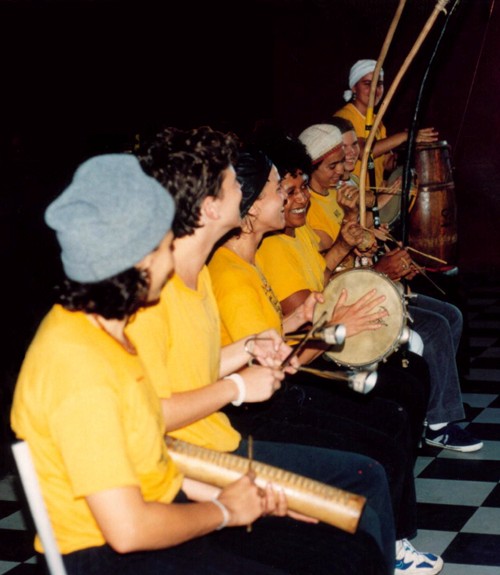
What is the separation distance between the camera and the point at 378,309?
2.99 metres

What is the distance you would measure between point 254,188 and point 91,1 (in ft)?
5.52

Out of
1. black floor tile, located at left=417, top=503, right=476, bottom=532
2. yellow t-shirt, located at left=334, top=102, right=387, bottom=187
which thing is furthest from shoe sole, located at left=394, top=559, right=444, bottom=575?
yellow t-shirt, located at left=334, top=102, right=387, bottom=187

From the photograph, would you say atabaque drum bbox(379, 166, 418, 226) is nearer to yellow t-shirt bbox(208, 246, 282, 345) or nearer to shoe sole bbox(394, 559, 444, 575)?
yellow t-shirt bbox(208, 246, 282, 345)

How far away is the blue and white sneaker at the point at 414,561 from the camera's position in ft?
9.86

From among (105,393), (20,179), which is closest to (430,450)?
(20,179)

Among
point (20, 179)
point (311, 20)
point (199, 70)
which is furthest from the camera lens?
point (311, 20)

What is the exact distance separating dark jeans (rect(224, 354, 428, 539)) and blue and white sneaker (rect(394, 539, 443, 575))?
48mm

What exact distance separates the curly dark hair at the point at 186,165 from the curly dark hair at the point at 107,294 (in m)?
0.60

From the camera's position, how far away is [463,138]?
8016 millimetres

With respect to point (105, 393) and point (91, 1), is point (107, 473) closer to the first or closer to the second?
point (105, 393)

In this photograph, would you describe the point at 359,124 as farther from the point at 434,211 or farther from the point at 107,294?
the point at 107,294

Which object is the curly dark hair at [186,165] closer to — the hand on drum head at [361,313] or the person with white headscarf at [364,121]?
the hand on drum head at [361,313]

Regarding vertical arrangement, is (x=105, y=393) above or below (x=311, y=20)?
below

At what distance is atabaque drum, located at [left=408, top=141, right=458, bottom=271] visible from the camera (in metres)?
4.36
